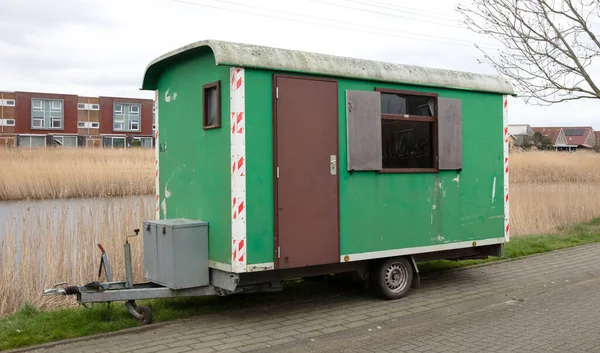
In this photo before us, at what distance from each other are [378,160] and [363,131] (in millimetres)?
420

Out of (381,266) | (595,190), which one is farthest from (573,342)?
(595,190)

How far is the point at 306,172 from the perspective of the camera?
273 inches

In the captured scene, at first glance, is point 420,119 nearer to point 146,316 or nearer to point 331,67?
point 331,67

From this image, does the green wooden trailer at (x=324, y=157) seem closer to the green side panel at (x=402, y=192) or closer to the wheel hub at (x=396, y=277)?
the green side panel at (x=402, y=192)

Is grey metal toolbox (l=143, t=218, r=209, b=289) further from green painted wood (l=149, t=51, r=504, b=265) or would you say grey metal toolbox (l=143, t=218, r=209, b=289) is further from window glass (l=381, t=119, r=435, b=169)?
window glass (l=381, t=119, r=435, b=169)

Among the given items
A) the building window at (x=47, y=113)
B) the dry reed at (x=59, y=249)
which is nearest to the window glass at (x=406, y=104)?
the dry reed at (x=59, y=249)

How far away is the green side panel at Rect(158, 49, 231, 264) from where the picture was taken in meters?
6.61

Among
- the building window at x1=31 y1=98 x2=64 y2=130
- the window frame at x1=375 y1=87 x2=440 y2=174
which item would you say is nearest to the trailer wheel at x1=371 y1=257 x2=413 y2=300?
the window frame at x1=375 y1=87 x2=440 y2=174

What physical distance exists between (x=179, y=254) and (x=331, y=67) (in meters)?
→ 2.77

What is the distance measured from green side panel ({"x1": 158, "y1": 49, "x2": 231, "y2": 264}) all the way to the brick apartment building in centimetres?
4216

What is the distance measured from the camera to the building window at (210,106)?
6750 mm

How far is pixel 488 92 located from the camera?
8.85m

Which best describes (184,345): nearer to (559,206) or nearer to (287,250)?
(287,250)

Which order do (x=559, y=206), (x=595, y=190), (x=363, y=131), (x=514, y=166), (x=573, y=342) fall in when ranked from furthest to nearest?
(x=514, y=166), (x=595, y=190), (x=559, y=206), (x=363, y=131), (x=573, y=342)
